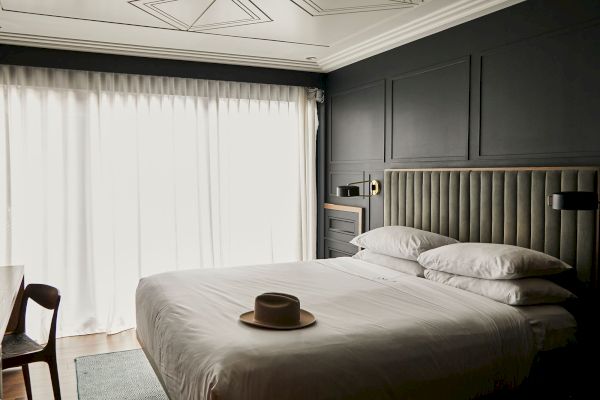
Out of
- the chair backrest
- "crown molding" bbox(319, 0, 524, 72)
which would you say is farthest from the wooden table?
"crown molding" bbox(319, 0, 524, 72)

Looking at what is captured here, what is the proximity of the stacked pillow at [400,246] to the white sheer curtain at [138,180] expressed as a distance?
4.83ft

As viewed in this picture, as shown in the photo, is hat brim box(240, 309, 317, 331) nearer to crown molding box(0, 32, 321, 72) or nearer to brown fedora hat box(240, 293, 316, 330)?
brown fedora hat box(240, 293, 316, 330)

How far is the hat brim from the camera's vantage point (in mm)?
2104

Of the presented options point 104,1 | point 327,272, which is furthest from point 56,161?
point 327,272

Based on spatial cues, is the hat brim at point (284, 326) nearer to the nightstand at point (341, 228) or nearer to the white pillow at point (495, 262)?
the white pillow at point (495, 262)

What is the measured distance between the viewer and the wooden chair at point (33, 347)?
2.38m

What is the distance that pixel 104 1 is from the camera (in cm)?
304

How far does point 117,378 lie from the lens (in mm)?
3234

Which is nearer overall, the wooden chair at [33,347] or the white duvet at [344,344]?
the white duvet at [344,344]

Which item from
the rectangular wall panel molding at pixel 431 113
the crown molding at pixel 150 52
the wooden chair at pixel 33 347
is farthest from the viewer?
the crown molding at pixel 150 52

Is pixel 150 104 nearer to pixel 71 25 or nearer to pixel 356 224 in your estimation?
pixel 71 25

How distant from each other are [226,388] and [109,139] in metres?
3.09

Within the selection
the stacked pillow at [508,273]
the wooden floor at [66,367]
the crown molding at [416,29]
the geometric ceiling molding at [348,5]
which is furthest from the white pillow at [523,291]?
the wooden floor at [66,367]

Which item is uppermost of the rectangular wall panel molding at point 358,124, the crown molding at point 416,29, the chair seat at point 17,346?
the crown molding at point 416,29
